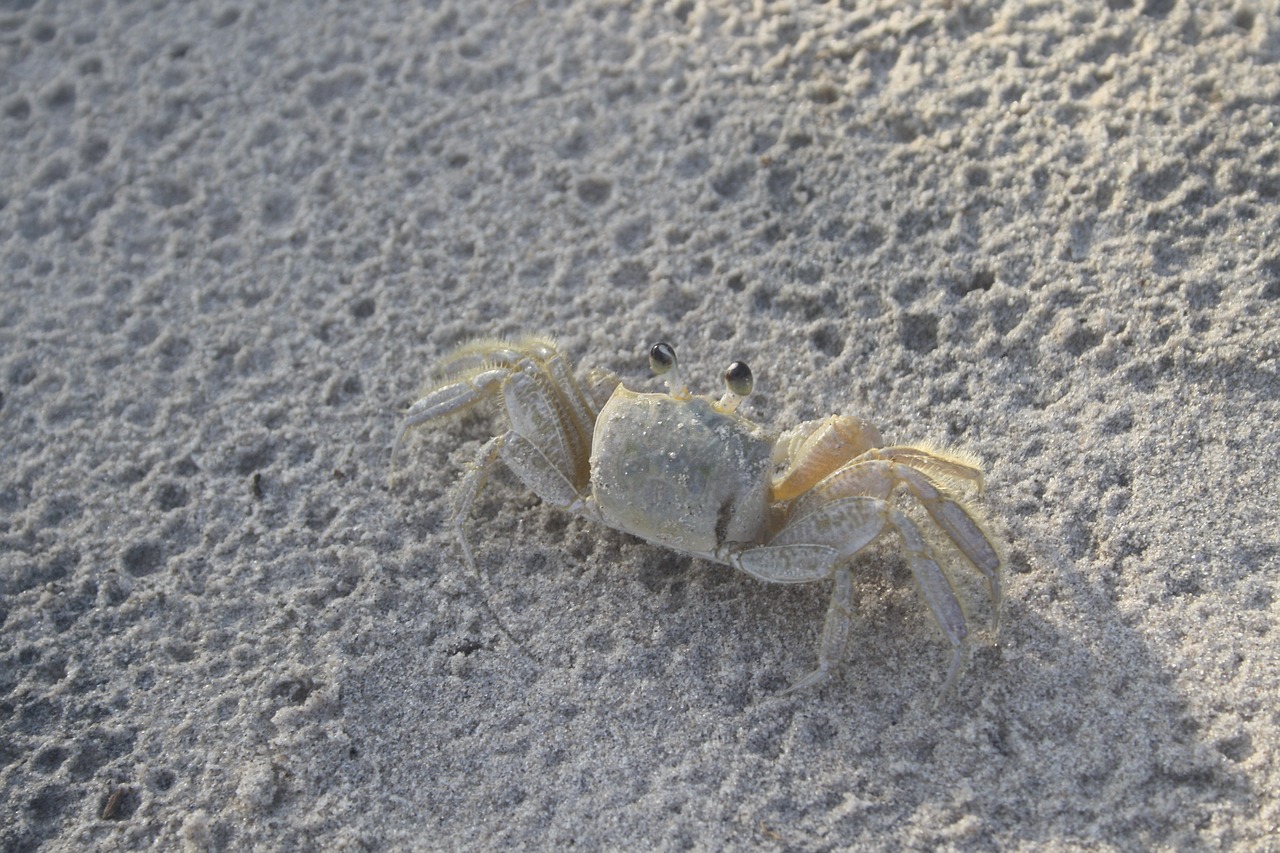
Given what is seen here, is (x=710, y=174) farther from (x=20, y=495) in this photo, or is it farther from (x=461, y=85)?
(x=20, y=495)

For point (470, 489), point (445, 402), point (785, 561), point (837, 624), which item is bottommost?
point (837, 624)

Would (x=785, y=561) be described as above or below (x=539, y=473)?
below

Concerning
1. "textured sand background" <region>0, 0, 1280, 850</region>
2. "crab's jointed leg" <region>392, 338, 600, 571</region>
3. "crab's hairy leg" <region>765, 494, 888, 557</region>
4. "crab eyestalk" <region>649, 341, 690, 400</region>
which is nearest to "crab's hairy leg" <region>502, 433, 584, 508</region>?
"crab's jointed leg" <region>392, 338, 600, 571</region>

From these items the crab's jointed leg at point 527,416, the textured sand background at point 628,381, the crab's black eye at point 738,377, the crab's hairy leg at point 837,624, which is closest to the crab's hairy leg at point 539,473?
the crab's jointed leg at point 527,416

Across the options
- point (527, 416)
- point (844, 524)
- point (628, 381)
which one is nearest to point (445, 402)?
point (527, 416)

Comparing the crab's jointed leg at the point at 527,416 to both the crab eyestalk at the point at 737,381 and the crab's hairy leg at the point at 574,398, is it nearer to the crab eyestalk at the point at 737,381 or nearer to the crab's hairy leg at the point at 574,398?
the crab's hairy leg at the point at 574,398

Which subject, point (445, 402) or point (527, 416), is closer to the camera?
point (527, 416)

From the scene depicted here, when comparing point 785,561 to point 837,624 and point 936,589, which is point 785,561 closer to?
point 837,624
